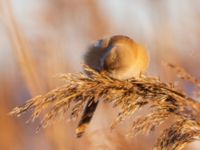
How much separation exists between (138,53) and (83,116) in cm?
16

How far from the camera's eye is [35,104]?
2.94 ft

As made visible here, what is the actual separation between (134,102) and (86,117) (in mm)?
109

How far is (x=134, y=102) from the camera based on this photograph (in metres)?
0.90

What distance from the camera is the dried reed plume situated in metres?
0.89

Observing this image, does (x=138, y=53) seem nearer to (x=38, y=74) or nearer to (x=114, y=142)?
(x=114, y=142)

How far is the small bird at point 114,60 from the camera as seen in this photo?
0.98 meters

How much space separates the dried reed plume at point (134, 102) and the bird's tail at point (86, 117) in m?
0.04

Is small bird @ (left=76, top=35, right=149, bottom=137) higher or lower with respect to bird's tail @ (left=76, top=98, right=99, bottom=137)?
higher

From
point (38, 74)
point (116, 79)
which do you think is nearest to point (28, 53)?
point (38, 74)

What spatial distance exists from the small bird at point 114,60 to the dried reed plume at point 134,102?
5 centimetres

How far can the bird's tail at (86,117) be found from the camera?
0.95 m

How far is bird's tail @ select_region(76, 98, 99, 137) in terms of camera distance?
0.95m

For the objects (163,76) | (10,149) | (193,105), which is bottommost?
(10,149)

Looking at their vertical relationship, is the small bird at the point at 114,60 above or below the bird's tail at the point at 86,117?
above
